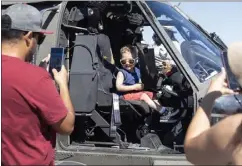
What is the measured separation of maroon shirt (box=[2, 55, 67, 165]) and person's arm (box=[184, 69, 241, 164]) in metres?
0.77

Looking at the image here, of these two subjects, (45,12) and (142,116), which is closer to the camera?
(45,12)

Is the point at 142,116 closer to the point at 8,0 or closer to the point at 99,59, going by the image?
the point at 99,59

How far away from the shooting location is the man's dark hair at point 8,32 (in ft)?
8.20

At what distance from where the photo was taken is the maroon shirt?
2379 mm

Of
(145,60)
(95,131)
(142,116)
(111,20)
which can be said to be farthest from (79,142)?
(111,20)

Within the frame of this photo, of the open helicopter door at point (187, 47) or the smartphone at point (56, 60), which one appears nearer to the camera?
the smartphone at point (56, 60)

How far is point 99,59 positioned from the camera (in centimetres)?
491

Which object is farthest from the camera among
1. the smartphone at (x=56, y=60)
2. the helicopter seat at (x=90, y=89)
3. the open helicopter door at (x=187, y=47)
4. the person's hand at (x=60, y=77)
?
the helicopter seat at (x=90, y=89)

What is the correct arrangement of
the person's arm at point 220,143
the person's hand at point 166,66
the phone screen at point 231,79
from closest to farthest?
the person's arm at point 220,143, the phone screen at point 231,79, the person's hand at point 166,66

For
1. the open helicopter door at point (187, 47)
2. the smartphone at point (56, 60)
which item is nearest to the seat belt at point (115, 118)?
the open helicopter door at point (187, 47)

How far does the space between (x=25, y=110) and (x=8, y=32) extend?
0.45 metres

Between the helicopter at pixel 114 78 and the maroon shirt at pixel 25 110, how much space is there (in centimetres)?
179

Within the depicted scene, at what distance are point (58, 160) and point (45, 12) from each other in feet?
4.88

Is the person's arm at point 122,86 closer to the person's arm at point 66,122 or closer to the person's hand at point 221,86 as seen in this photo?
the person's arm at point 66,122
